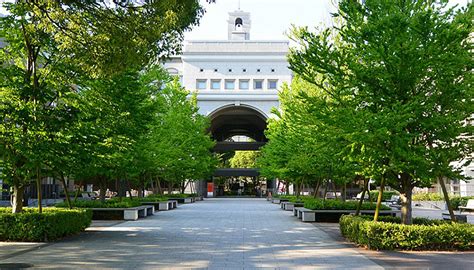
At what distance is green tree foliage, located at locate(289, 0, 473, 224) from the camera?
11500 mm

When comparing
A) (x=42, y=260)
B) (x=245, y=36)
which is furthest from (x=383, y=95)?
(x=245, y=36)

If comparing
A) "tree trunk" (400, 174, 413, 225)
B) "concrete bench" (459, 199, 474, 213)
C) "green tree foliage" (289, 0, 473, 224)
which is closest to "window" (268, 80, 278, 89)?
"concrete bench" (459, 199, 474, 213)

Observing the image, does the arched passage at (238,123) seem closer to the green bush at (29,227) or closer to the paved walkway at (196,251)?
the paved walkway at (196,251)

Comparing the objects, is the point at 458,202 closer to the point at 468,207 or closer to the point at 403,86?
the point at 468,207

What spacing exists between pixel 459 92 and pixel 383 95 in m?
1.87

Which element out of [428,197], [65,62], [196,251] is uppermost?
[65,62]

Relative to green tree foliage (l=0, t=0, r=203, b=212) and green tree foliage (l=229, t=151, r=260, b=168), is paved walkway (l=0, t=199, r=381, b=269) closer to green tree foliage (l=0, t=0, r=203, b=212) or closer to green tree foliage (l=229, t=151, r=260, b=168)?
green tree foliage (l=0, t=0, r=203, b=212)

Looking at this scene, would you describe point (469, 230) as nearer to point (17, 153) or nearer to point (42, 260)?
point (42, 260)

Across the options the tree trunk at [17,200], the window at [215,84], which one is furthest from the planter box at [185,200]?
the tree trunk at [17,200]

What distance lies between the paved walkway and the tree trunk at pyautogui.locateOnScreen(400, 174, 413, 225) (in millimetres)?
1930

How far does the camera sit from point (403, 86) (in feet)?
40.6

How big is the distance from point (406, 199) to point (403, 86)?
128 inches

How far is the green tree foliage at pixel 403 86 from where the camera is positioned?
1150 centimetres

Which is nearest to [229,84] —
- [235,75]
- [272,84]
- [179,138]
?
[235,75]
